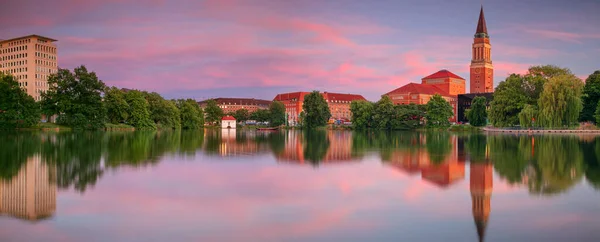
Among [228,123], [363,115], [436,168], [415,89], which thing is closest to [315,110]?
[363,115]

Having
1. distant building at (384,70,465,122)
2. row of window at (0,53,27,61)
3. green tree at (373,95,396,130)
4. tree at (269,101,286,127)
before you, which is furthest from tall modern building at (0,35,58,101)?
distant building at (384,70,465,122)

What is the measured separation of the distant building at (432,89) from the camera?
444 ft

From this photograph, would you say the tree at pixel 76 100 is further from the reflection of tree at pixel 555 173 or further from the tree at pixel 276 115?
the tree at pixel 276 115

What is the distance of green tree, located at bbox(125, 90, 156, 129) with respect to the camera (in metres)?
77.9

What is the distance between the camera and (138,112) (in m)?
78.4

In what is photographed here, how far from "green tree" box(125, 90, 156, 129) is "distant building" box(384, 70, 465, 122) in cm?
7837

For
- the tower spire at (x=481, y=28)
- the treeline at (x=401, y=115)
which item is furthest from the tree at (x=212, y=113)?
the tower spire at (x=481, y=28)

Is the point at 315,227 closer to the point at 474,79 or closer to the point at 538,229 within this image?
the point at 538,229

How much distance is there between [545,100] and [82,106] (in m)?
63.5

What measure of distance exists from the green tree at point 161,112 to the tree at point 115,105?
8.27 metres

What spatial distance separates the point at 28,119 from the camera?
2323 inches

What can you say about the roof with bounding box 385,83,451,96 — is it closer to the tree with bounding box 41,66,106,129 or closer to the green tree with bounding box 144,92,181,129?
the green tree with bounding box 144,92,181,129

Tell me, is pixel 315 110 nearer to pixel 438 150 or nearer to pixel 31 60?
pixel 31 60

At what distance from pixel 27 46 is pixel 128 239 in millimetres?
117630
